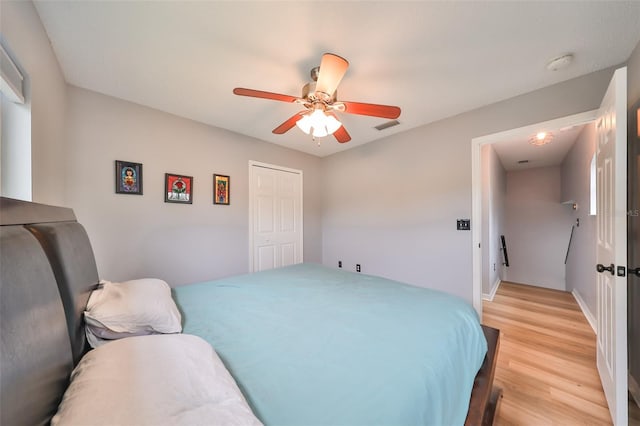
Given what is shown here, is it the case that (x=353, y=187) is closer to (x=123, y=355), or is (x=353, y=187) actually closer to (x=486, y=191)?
(x=486, y=191)

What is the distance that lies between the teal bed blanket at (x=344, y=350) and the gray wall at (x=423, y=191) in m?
1.29

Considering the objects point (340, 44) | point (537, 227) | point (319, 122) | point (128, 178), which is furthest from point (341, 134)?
point (537, 227)

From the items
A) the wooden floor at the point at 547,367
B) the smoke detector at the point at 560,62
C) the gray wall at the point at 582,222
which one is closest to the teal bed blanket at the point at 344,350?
the wooden floor at the point at 547,367

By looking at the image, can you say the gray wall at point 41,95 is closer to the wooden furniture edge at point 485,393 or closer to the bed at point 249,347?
the bed at point 249,347

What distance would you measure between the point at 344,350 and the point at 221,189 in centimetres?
254

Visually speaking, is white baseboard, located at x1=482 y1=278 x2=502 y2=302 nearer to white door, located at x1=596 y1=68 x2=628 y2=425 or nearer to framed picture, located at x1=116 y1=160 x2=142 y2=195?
white door, located at x1=596 y1=68 x2=628 y2=425

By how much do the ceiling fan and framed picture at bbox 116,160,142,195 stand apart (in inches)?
59.4

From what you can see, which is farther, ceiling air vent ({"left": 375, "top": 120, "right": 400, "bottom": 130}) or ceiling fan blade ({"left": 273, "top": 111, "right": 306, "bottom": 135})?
ceiling air vent ({"left": 375, "top": 120, "right": 400, "bottom": 130})

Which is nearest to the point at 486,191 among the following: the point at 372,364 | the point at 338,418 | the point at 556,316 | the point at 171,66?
the point at 556,316

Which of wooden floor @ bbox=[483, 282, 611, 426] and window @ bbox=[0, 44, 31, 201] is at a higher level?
window @ bbox=[0, 44, 31, 201]

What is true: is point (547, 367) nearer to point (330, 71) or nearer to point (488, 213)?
point (488, 213)

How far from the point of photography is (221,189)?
290 centimetres

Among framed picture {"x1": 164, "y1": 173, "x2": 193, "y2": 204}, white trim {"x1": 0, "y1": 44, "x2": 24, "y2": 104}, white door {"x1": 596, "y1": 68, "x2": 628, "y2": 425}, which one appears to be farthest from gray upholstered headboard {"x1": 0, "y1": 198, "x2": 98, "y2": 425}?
white door {"x1": 596, "y1": 68, "x2": 628, "y2": 425}

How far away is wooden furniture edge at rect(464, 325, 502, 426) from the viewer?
3.25 feet
